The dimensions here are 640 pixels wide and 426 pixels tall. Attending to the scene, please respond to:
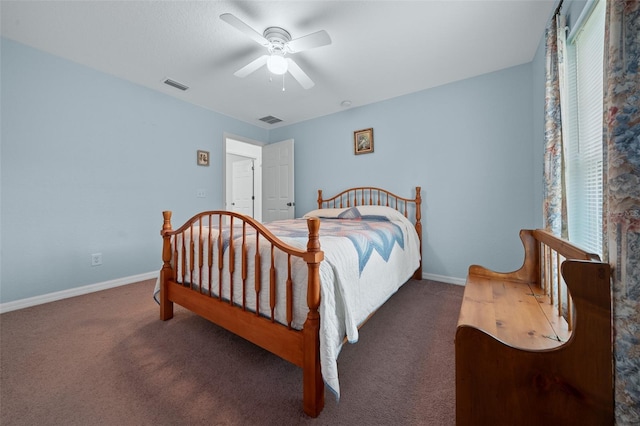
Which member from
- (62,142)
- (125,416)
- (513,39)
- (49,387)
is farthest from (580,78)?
(62,142)

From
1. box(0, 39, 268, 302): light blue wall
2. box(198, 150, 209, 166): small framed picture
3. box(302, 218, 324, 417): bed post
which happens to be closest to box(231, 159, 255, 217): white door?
box(198, 150, 209, 166): small framed picture

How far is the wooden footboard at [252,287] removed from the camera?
115cm

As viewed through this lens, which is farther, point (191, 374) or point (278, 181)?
point (278, 181)

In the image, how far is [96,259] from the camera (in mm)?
2730

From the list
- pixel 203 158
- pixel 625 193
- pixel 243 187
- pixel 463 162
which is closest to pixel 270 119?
pixel 203 158

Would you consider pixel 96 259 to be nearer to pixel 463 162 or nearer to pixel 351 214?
pixel 351 214

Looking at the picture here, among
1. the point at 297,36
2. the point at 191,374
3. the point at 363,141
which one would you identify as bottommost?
the point at 191,374

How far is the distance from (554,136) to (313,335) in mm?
1957

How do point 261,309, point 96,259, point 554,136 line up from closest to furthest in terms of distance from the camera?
point 261,309, point 554,136, point 96,259

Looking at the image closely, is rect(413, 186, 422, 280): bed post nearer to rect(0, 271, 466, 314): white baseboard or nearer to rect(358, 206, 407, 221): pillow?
rect(0, 271, 466, 314): white baseboard

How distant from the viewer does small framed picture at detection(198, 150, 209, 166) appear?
144 inches

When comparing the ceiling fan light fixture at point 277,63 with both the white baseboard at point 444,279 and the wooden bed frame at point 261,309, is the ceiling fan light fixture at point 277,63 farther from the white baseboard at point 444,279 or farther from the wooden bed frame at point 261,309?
the white baseboard at point 444,279

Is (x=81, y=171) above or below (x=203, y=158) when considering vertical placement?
below

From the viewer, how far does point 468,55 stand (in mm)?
2422
